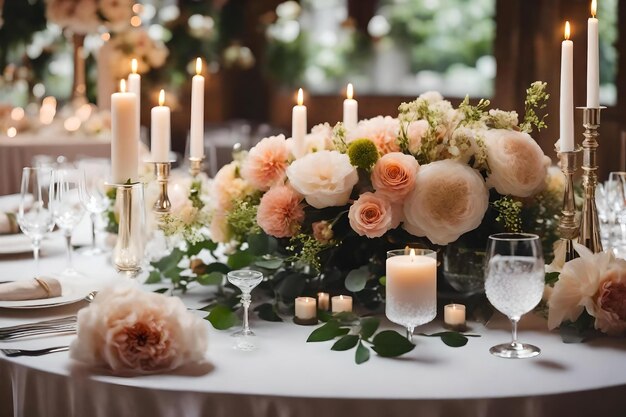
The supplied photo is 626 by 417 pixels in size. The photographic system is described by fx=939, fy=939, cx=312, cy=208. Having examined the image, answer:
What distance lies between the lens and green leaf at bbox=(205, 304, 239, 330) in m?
1.71

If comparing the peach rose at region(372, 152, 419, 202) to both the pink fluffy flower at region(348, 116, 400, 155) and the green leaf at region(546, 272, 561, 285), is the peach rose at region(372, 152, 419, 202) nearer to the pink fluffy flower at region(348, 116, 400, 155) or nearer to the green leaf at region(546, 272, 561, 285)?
the pink fluffy flower at region(348, 116, 400, 155)

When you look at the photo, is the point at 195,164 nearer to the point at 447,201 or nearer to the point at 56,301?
the point at 56,301

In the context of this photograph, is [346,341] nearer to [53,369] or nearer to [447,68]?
[53,369]

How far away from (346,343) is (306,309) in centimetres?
21

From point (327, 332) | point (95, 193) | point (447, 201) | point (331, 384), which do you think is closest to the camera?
point (331, 384)

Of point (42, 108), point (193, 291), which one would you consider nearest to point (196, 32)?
point (42, 108)

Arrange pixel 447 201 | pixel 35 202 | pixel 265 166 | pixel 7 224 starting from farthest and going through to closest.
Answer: pixel 7 224 < pixel 35 202 < pixel 265 166 < pixel 447 201

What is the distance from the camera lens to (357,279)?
181cm

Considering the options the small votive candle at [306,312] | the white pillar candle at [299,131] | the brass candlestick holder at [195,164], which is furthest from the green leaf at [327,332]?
the brass candlestick holder at [195,164]

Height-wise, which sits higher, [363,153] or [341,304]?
[363,153]

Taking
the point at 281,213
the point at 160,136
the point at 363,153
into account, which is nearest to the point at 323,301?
the point at 281,213

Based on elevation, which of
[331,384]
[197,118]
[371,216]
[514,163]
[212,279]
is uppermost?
[197,118]

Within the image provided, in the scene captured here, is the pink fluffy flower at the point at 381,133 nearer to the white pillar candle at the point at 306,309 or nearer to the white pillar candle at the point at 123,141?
the white pillar candle at the point at 306,309

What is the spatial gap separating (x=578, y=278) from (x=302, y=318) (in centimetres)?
51
